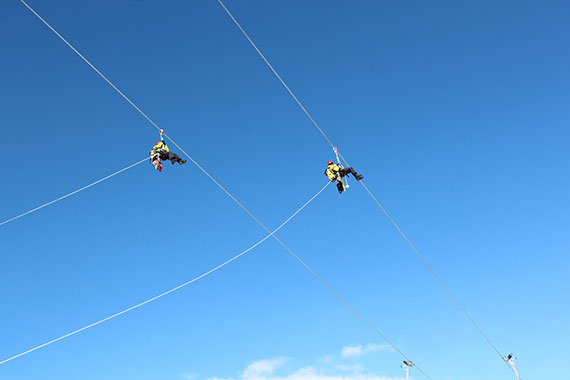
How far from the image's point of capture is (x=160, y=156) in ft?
41.8

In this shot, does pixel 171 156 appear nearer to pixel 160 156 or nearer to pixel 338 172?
pixel 160 156

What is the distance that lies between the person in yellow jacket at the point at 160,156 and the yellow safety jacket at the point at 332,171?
500 centimetres

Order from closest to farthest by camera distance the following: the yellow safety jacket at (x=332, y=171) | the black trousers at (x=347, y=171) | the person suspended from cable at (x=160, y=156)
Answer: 1. the person suspended from cable at (x=160, y=156)
2. the black trousers at (x=347, y=171)
3. the yellow safety jacket at (x=332, y=171)

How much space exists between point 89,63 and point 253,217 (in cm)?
642

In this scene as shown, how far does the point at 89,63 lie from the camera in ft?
30.8

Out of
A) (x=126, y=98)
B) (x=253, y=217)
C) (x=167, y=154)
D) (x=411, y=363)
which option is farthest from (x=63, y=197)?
(x=411, y=363)

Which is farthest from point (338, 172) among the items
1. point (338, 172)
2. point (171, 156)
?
point (171, 156)

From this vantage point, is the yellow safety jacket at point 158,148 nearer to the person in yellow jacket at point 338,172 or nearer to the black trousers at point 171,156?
the black trousers at point 171,156

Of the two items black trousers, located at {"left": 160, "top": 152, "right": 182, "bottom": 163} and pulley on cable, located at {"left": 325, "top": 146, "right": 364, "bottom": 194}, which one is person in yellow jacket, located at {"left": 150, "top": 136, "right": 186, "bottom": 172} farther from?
pulley on cable, located at {"left": 325, "top": 146, "right": 364, "bottom": 194}

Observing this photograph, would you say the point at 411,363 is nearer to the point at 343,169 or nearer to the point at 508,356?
the point at 508,356

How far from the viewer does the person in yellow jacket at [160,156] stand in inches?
500

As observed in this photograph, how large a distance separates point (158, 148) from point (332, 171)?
19.2ft

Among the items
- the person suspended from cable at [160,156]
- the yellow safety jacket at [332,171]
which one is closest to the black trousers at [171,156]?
the person suspended from cable at [160,156]

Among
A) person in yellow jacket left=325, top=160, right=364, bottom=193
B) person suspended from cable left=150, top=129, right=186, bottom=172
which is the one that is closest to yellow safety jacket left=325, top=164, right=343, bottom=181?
person in yellow jacket left=325, top=160, right=364, bottom=193
